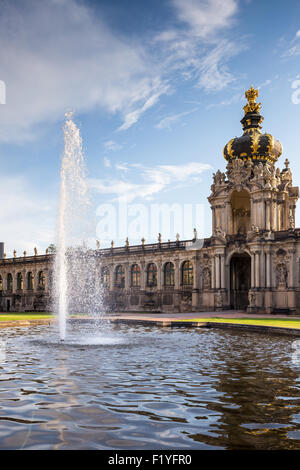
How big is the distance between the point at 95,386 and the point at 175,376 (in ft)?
8.16

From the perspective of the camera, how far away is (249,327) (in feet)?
92.6

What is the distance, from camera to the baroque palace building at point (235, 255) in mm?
49531

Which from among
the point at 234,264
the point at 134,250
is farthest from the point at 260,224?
the point at 134,250

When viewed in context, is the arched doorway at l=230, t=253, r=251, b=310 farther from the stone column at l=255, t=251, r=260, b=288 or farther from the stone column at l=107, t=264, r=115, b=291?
the stone column at l=107, t=264, r=115, b=291

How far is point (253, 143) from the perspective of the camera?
55281mm

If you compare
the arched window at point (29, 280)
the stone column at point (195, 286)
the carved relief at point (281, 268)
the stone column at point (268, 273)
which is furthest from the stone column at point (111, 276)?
the carved relief at point (281, 268)

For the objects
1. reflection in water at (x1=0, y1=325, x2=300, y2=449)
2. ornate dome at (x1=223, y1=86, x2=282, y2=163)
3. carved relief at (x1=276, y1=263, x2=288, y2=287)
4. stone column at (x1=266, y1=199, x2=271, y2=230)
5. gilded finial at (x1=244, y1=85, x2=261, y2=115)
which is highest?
gilded finial at (x1=244, y1=85, x2=261, y2=115)

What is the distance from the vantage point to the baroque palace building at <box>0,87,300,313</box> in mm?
49531

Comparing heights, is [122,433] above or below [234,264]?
below

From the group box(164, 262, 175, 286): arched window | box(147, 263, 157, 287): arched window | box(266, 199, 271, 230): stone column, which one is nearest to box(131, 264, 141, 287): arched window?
box(147, 263, 157, 287): arched window

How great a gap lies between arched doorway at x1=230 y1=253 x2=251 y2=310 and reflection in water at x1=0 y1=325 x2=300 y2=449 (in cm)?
3625

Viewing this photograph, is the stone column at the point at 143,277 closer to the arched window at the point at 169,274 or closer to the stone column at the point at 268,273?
the arched window at the point at 169,274

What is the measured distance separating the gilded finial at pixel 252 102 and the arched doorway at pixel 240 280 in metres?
18.0
